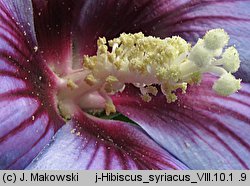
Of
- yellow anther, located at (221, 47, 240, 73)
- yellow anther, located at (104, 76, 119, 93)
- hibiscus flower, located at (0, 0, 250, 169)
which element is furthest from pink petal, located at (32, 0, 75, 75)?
yellow anther, located at (221, 47, 240, 73)

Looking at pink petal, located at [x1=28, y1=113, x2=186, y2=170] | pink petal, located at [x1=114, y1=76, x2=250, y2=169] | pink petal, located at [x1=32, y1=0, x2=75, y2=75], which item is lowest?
pink petal, located at [x1=28, y1=113, x2=186, y2=170]

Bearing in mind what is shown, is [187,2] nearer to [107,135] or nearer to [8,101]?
[107,135]

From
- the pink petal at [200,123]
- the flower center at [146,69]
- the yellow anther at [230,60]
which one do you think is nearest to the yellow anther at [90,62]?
the flower center at [146,69]

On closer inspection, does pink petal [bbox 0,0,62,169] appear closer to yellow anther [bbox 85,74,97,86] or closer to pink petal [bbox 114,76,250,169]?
yellow anther [bbox 85,74,97,86]

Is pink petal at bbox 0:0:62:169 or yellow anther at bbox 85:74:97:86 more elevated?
yellow anther at bbox 85:74:97:86

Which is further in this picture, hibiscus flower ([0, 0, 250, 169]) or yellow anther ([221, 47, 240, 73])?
yellow anther ([221, 47, 240, 73])
